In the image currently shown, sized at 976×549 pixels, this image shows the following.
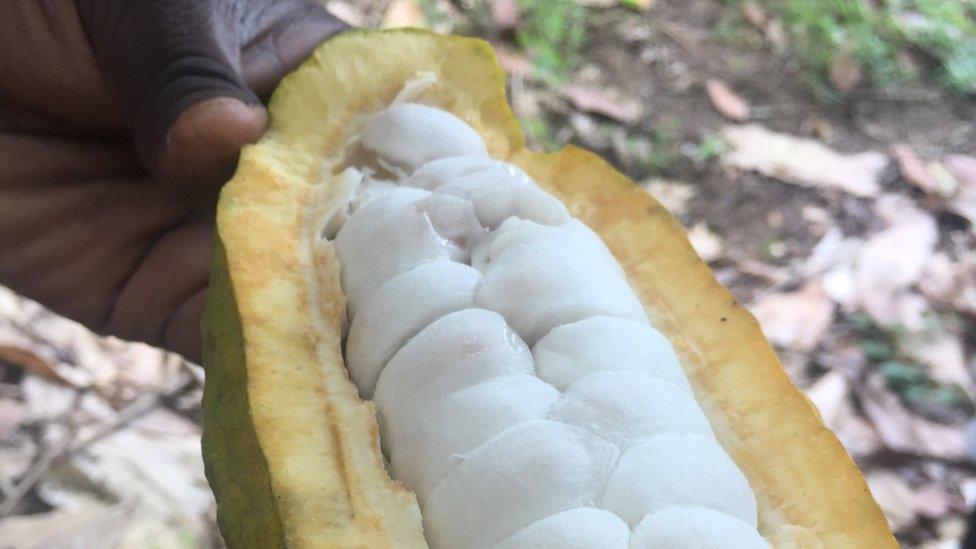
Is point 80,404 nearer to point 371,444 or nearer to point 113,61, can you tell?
point 113,61

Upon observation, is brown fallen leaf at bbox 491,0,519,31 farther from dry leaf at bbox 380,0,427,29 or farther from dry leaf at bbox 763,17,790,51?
dry leaf at bbox 763,17,790,51

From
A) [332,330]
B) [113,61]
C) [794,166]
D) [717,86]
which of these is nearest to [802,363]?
[794,166]

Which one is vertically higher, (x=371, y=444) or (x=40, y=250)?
(x=371, y=444)

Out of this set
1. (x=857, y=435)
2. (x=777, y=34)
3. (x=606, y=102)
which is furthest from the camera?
(x=777, y=34)

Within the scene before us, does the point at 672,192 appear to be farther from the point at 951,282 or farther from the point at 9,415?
the point at 9,415

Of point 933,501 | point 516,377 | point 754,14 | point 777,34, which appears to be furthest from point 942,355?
point 516,377

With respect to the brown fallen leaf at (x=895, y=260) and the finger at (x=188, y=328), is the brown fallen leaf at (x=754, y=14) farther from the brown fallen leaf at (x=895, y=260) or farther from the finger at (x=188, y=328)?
the finger at (x=188, y=328)

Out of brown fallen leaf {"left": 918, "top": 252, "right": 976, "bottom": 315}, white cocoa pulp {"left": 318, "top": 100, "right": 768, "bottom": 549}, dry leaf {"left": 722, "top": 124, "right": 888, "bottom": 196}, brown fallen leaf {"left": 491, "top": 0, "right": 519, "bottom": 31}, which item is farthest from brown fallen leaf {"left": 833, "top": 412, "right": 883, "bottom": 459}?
brown fallen leaf {"left": 491, "top": 0, "right": 519, "bottom": 31}

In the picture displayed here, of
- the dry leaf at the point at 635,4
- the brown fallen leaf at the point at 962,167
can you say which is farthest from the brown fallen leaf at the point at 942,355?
the dry leaf at the point at 635,4
